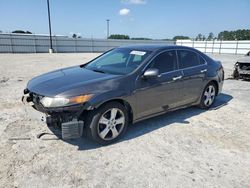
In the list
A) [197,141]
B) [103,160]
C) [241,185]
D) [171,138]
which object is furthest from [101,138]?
[241,185]

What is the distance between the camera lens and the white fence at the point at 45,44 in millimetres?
28906

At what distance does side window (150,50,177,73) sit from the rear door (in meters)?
0.19

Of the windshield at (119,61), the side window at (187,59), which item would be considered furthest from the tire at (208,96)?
the windshield at (119,61)

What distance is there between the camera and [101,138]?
12.0ft

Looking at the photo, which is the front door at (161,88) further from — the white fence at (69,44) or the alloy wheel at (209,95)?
the white fence at (69,44)

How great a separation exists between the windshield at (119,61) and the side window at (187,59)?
873mm

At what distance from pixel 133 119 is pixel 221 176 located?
1652 millimetres

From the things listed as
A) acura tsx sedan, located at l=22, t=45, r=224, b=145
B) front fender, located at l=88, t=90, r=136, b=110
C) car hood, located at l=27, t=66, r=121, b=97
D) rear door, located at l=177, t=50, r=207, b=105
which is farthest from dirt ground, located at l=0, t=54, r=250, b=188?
car hood, located at l=27, t=66, r=121, b=97

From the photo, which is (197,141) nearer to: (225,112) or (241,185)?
(241,185)

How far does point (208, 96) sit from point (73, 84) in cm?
354

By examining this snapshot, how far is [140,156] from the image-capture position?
3.43m

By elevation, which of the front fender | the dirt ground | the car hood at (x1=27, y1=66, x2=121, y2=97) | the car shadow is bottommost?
the dirt ground

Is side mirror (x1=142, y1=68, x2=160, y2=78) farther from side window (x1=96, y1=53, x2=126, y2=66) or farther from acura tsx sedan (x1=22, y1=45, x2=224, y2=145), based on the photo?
side window (x1=96, y1=53, x2=126, y2=66)

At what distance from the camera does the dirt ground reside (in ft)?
9.40
